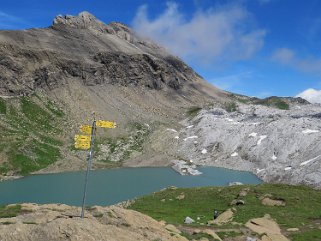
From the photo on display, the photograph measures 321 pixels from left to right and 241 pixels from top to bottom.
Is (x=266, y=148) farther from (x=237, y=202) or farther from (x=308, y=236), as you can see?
(x=308, y=236)

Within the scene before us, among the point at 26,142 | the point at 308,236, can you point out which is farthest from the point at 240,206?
the point at 26,142

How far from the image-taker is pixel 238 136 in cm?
18900

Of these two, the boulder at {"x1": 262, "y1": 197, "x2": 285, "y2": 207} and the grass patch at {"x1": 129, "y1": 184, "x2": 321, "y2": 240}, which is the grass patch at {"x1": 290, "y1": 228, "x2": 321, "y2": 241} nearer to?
the grass patch at {"x1": 129, "y1": 184, "x2": 321, "y2": 240}

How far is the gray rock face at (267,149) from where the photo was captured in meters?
137

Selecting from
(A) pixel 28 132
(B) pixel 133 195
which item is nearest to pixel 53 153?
(A) pixel 28 132

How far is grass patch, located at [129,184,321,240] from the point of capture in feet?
177

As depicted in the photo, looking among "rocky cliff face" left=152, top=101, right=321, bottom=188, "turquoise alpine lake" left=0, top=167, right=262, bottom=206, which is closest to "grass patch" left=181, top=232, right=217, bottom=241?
"turquoise alpine lake" left=0, top=167, right=262, bottom=206

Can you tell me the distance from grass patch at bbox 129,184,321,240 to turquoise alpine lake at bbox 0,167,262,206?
99.1 feet

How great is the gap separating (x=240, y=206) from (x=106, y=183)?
256 ft

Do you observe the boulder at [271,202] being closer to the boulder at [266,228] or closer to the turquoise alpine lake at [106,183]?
the boulder at [266,228]

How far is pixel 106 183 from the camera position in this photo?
134 meters

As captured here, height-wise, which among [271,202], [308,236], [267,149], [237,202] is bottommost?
[308,236]

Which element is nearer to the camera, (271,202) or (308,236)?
(308,236)

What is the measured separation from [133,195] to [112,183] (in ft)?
74.7
